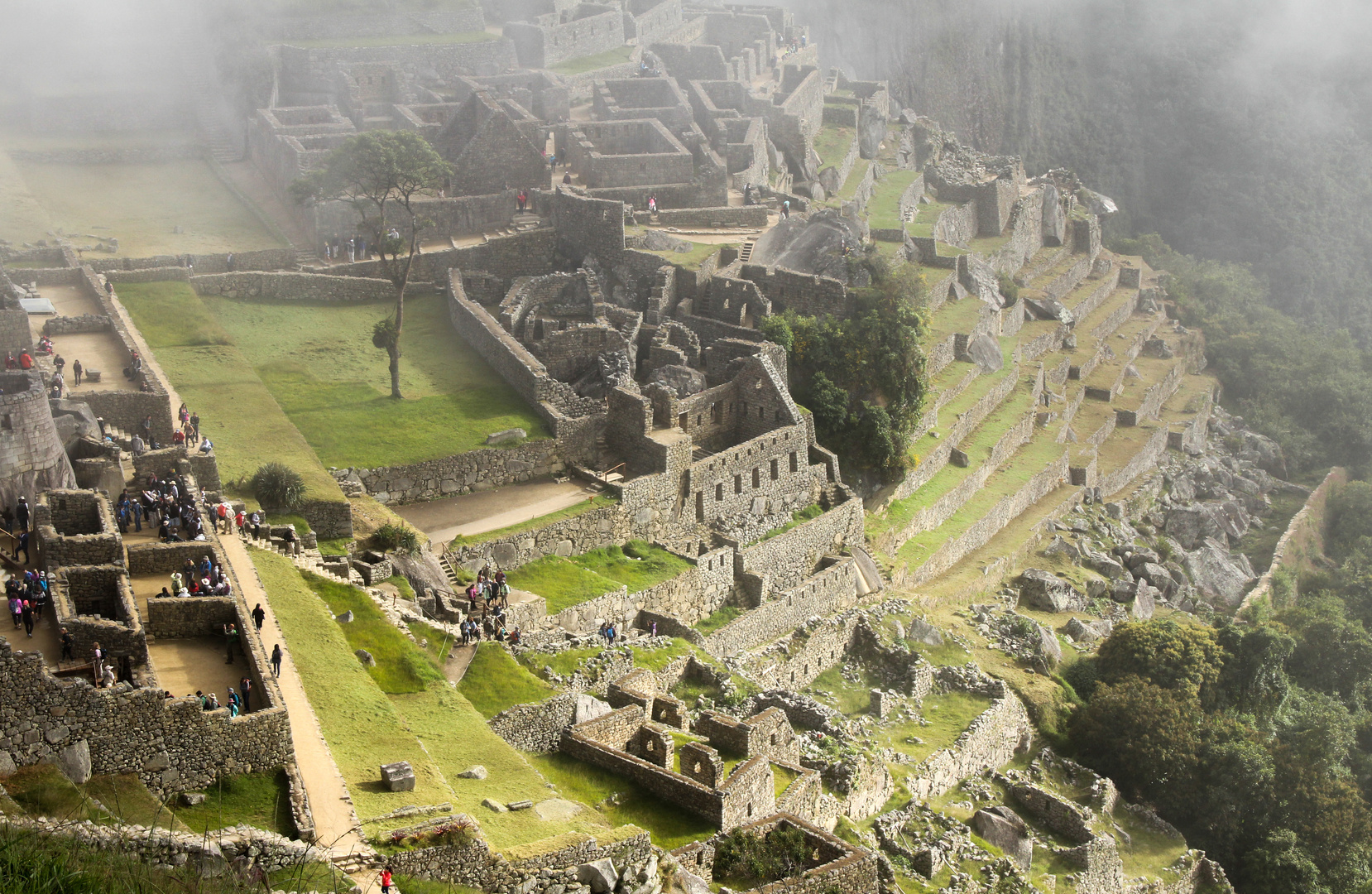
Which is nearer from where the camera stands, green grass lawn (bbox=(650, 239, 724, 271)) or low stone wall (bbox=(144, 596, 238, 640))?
low stone wall (bbox=(144, 596, 238, 640))

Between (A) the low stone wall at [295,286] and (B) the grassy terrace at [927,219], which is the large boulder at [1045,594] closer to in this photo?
(B) the grassy terrace at [927,219]

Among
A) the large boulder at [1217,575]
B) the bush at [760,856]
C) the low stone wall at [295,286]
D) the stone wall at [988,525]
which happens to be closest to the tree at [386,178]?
the low stone wall at [295,286]

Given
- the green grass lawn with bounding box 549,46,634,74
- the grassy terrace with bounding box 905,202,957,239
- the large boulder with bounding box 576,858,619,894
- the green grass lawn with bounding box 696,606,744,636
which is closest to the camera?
the large boulder with bounding box 576,858,619,894

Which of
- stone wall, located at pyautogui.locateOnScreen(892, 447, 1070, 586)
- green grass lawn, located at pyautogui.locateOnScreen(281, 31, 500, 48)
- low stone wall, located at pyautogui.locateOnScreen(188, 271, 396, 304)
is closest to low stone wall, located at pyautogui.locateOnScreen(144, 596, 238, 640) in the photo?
low stone wall, located at pyautogui.locateOnScreen(188, 271, 396, 304)

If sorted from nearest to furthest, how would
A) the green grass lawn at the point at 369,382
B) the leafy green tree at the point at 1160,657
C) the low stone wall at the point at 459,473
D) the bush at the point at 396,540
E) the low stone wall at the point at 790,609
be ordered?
1. the bush at the point at 396,540
2. the low stone wall at the point at 459,473
3. the low stone wall at the point at 790,609
4. the green grass lawn at the point at 369,382
5. the leafy green tree at the point at 1160,657

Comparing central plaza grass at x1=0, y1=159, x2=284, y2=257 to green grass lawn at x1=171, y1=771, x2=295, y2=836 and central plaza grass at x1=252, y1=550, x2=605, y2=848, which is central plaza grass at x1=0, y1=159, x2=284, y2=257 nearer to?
central plaza grass at x1=252, y1=550, x2=605, y2=848
